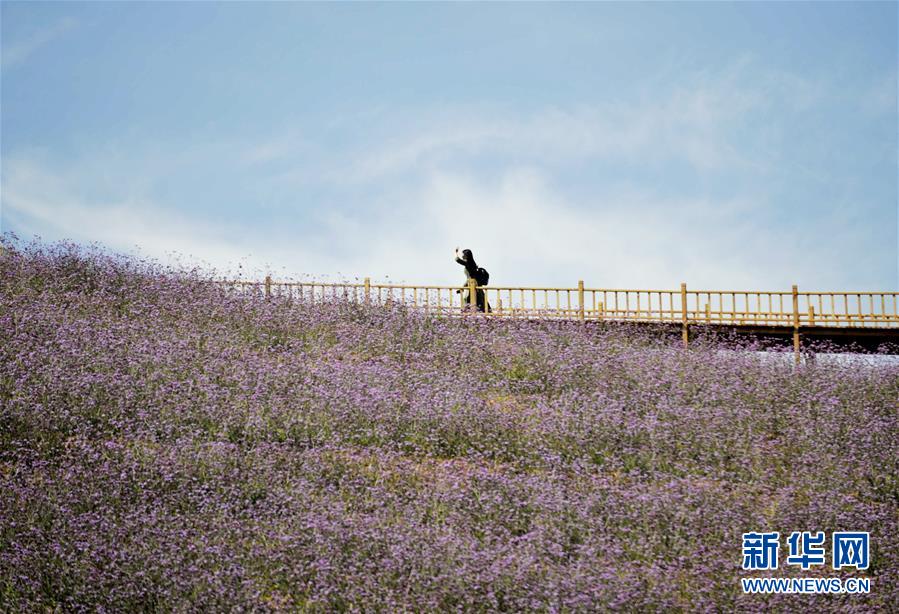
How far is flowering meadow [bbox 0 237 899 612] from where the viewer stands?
5.69 metres

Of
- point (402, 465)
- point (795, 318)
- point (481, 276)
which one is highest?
point (481, 276)

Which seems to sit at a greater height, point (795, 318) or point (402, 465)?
point (795, 318)

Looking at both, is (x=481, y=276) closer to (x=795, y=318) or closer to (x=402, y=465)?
(x=795, y=318)

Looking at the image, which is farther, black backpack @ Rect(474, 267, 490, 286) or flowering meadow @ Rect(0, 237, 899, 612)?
black backpack @ Rect(474, 267, 490, 286)

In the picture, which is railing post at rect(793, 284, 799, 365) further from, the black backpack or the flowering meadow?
the black backpack

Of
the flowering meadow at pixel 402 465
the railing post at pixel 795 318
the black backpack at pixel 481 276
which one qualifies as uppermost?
the black backpack at pixel 481 276

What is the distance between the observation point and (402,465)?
7977mm

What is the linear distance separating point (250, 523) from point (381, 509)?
1094mm

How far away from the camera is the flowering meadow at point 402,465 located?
5691 mm

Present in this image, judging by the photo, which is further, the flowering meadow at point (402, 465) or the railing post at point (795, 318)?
the railing post at point (795, 318)

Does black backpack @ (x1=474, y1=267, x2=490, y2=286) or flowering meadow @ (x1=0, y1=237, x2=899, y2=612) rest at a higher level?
black backpack @ (x1=474, y1=267, x2=490, y2=286)

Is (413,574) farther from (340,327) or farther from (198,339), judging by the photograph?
(340,327)

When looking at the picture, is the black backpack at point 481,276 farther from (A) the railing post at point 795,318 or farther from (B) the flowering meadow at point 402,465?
(A) the railing post at point 795,318

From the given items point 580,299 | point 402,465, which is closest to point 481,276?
point 580,299
